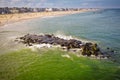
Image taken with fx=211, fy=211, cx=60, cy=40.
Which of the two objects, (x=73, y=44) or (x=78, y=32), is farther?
(x=78, y=32)

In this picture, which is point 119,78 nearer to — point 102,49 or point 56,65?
point 56,65

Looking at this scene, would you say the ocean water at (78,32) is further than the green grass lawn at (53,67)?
Yes

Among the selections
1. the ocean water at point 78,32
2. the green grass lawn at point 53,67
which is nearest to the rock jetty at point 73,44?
the green grass lawn at point 53,67

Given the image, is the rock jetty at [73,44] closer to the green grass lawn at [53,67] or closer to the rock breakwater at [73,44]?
the rock breakwater at [73,44]

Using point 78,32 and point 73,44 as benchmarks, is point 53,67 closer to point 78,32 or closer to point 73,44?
point 73,44

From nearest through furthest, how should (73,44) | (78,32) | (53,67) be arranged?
1. (53,67)
2. (73,44)
3. (78,32)

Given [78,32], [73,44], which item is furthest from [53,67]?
[78,32]

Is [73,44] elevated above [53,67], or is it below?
above

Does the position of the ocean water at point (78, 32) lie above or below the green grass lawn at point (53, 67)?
above

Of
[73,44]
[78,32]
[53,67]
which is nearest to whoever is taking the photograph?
[53,67]
